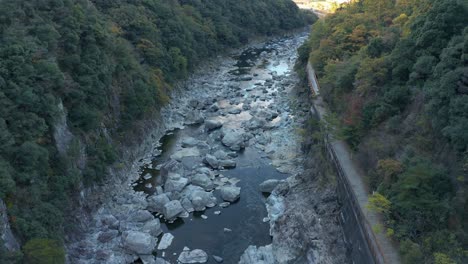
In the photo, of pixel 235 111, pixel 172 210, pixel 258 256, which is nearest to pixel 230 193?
pixel 172 210

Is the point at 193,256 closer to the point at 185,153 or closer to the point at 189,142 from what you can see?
the point at 185,153

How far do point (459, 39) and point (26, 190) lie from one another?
21.8 meters

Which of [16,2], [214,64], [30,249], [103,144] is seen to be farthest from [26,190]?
[214,64]

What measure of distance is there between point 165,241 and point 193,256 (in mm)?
2181

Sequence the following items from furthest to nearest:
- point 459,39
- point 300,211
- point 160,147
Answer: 1. point 160,147
2. point 300,211
3. point 459,39

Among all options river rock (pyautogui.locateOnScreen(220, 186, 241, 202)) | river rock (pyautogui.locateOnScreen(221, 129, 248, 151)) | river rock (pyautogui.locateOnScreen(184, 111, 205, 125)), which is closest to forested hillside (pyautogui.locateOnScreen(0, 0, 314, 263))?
river rock (pyautogui.locateOnScreen(184, 111, 205, 125))

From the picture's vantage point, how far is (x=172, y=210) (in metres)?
24.5

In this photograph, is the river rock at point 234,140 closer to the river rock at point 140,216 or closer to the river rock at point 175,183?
the river rock at point 175,183

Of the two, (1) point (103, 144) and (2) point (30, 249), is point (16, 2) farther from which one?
(2) point (30, 249)

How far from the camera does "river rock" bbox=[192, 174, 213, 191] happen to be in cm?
2764

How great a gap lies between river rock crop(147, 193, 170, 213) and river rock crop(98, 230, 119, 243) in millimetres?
3002

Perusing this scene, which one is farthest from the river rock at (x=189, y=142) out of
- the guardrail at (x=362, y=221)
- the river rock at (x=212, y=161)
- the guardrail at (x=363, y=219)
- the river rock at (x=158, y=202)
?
the guardrail at (x=362, y=221)

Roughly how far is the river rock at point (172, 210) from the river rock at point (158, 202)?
0.51 metres

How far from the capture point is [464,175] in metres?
15.4
